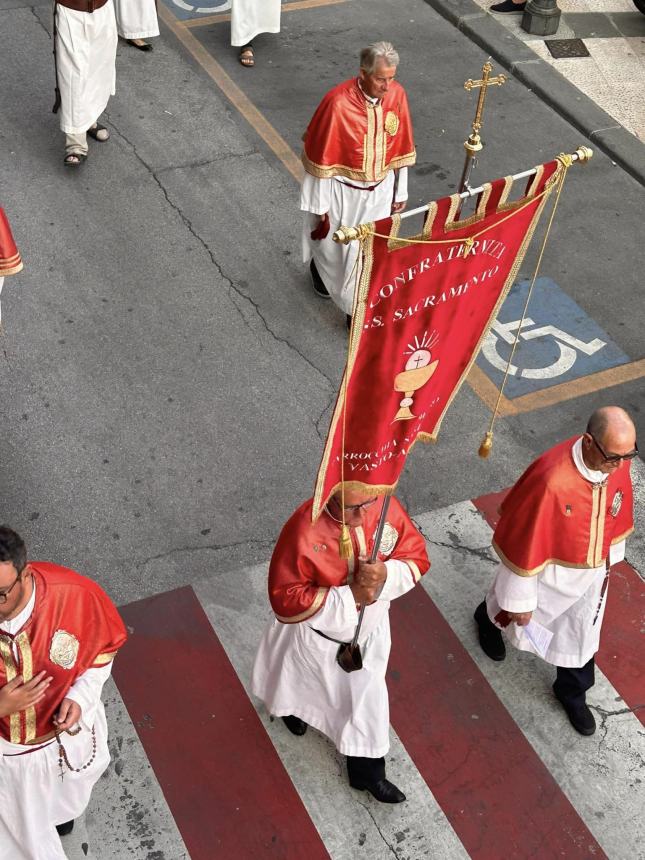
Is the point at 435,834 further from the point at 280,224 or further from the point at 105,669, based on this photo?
the point at 280,224

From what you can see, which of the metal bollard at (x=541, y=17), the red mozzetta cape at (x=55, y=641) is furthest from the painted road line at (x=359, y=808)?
the metal bollard at (x=541, y=17)

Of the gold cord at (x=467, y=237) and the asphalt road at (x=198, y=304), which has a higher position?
the gold cord at (x=467, y=237)

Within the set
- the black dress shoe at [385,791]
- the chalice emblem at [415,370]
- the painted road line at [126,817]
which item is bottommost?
the painted road line at [126,817]

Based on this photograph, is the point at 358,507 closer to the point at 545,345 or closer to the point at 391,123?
the point at 391,123

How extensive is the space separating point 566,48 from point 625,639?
803 centimetres

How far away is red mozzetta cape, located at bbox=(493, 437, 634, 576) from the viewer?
5172 mm

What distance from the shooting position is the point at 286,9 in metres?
12.3

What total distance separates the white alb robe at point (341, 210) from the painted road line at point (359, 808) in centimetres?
307

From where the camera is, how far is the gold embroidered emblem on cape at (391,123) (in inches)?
284

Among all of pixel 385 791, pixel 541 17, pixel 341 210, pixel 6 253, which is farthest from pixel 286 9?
pixel 385 791

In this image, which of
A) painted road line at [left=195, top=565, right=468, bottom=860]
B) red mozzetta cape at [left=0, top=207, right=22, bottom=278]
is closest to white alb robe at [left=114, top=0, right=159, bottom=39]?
red mozzetta cape at [left=0, top=207, right=22, bottom=278]

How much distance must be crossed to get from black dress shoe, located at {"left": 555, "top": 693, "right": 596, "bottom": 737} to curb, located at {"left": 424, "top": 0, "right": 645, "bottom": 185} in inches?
236

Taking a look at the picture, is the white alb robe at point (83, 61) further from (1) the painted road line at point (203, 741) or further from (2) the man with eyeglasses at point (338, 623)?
(2) the man with eyeglasses at point (338, 623)

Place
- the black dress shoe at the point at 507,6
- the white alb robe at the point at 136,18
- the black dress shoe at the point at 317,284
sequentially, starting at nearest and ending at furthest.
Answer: the black dress shoe at the point at 317,284
the white alb robe at the point at 136,18
the black dress shoe at the point at 507,6
